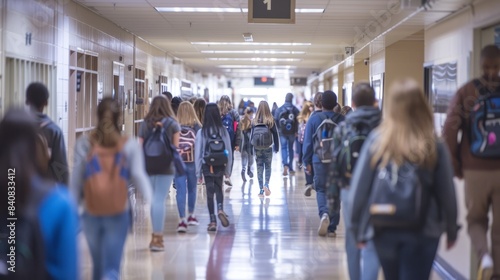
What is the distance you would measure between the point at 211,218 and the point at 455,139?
14.8 feet

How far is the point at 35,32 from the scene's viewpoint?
8758mm

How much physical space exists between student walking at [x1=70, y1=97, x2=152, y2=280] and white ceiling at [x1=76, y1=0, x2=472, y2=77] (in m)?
3.34

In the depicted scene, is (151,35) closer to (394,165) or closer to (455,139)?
(455,139)

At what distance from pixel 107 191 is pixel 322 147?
359 cm

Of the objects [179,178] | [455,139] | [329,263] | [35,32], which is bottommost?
[329,263]

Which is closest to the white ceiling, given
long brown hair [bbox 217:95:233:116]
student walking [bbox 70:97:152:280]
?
long brown hair [bbox 217:95:233:116]

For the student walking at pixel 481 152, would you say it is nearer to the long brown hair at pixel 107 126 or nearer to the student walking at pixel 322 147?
the long brown hair at pixel 107 126

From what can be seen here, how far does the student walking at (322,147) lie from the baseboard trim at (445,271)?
153 centimetres

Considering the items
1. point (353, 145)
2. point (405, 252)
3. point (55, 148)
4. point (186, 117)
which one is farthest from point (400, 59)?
point (405, 252)

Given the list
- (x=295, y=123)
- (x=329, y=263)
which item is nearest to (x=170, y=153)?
(x=329, y=263)

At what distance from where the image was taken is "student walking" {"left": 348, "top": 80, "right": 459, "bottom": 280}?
13.2 feet

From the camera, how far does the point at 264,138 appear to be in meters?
12.7

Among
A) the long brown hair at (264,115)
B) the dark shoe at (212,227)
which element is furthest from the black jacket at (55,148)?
the long brown hair at (264,115)

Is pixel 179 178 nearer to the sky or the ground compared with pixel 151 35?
nearer to the ground
